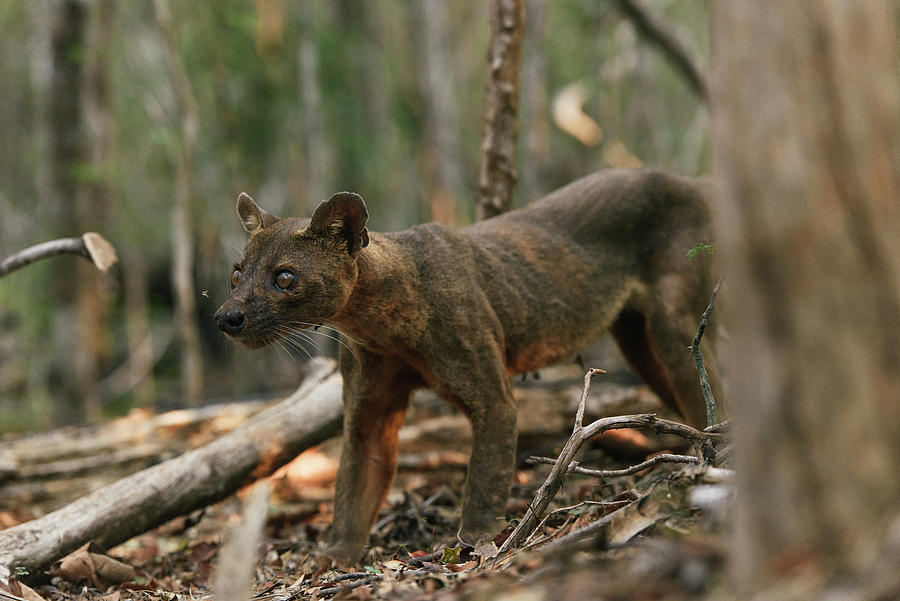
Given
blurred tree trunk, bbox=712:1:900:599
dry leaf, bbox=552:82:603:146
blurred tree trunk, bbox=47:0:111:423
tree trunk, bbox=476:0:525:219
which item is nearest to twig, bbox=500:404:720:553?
blurred tree trunk, bbox=712:1:900:599

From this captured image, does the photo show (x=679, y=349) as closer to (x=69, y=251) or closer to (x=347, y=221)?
(x=347, y=221)

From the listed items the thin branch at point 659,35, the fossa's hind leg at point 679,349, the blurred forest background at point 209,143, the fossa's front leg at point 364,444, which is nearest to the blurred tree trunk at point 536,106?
the blurred forest background at point 209,143

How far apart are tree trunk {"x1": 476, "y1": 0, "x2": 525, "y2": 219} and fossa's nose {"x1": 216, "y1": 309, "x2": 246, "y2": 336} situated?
3.24 m

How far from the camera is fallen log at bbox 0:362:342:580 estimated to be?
486 centimetres

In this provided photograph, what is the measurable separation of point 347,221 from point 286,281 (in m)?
0.51

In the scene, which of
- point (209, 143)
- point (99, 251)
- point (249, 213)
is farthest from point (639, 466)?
point (209, 143)

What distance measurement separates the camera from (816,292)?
198 cm

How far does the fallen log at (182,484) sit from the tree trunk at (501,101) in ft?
6.98

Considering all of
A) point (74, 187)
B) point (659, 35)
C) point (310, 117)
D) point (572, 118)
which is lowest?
point (74, 187)

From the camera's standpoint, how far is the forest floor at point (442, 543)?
251 cm

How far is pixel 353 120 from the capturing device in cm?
2178

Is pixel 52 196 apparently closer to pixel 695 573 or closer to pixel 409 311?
pixel 409 311

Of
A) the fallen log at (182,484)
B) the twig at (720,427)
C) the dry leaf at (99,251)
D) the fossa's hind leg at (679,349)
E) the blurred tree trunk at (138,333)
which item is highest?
the dry leaf at (99,251)

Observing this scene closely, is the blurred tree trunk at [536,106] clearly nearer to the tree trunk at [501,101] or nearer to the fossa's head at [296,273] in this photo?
the tree trunk at [501,101]
